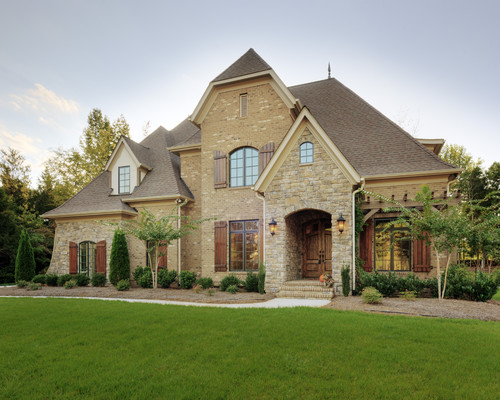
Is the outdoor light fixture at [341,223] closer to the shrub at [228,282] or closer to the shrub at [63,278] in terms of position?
the shrub at [228,282]

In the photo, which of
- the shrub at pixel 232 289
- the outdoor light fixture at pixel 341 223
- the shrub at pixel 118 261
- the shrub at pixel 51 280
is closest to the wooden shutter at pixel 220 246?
the shrub at pixel 232 289

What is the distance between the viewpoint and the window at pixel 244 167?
1391cm

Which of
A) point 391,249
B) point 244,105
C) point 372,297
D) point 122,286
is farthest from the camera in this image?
point 244,105

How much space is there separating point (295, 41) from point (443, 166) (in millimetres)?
8935

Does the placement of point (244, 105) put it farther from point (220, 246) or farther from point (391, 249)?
point (391, 249)

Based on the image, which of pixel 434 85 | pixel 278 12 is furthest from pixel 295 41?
pixel 434 85

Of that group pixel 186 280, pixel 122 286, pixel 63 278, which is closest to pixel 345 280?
pixel 186 280

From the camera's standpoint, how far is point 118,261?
1349 cm

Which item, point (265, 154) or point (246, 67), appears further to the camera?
point (246, 67)

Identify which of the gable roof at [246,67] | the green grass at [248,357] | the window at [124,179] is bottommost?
the green grass at [248,357]

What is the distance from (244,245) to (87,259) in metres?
8.54

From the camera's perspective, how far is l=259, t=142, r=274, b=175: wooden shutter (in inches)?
524

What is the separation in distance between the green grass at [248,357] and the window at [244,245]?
609 cm

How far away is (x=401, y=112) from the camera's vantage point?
24578mm
